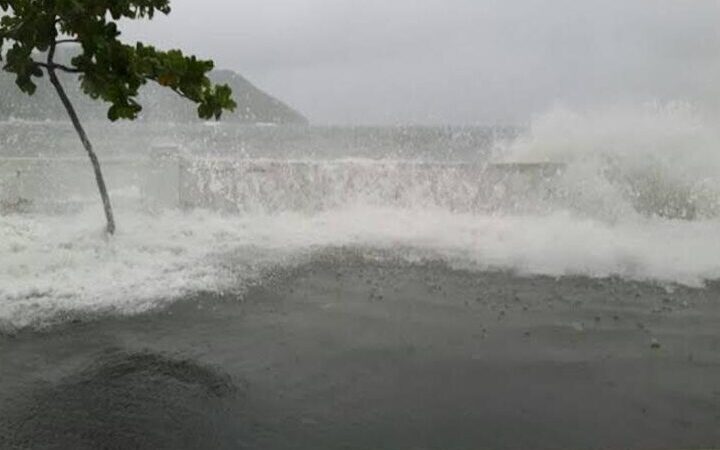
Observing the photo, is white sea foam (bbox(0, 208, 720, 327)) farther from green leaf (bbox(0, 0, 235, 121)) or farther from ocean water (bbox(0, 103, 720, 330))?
green leaf (bbox(0, 0, 235, 121))

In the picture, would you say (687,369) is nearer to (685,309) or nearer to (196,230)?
(685,309)

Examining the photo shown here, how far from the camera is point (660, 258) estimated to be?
980 cm

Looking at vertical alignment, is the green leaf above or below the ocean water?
above

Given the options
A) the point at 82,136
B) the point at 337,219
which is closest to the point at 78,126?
the point at 82,136

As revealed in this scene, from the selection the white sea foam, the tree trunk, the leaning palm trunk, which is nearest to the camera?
the white sea foam

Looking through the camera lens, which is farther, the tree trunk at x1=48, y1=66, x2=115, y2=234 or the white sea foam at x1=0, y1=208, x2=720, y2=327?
the tree trunk at x1=48, y1=66, x2=115, y2=234

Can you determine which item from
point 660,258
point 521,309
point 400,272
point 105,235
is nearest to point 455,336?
point 521,309

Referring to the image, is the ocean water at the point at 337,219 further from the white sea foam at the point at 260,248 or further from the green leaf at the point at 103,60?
the green leaf at the point at 103,60

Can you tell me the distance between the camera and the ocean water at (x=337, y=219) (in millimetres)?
8758

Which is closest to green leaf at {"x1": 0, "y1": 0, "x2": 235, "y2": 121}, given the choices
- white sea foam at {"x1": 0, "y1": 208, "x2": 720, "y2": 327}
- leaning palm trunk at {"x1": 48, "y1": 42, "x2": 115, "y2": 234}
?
leaning palm trunk at {"x1": 48, "y1": 42, "x2": 115, "y2": 234}

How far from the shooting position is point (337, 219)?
45.3 feet

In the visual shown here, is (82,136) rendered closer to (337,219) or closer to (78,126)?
(78,126)

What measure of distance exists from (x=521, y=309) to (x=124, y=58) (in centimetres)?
571

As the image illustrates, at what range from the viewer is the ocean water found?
28.7 ft
